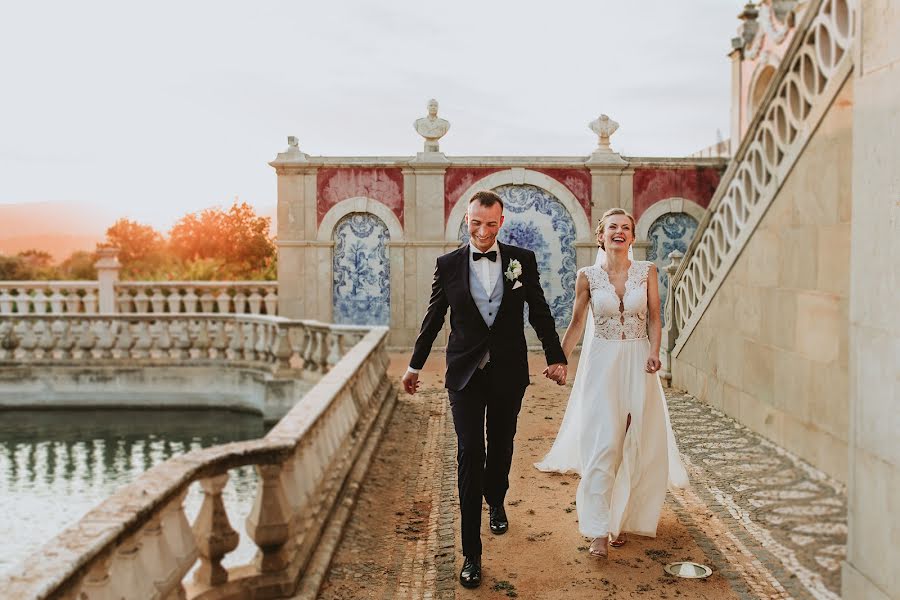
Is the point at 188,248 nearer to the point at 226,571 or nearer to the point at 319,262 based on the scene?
the point at 319,262

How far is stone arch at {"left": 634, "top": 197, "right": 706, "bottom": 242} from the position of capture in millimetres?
16828

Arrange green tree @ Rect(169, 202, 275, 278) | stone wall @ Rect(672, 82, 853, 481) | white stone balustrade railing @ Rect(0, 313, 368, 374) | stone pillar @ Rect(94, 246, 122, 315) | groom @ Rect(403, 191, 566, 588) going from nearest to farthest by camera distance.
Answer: groom @ Rect(403, 191, 566, 588) < stone wall @ Rect(672, 82, 853, 481) < white stone balustrade railing @ Rect(0, 313, 368, 374) < stone pillar @ Rect(94, 246, 122, 315) < green tree @ Rect(169, 202, 275, 278)

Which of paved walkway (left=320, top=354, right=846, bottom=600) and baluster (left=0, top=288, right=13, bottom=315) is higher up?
baluster (left=0, top=288, right=13, bottom=315)

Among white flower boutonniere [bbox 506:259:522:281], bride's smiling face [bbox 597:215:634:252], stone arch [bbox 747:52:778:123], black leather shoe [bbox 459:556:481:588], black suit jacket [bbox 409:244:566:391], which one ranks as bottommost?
black leather shoe [bbox 459:556:481:588]

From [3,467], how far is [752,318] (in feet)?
35.0

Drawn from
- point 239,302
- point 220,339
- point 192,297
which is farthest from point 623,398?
point 192,297

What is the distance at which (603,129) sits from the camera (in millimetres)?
16797

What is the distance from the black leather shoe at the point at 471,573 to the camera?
4590mm

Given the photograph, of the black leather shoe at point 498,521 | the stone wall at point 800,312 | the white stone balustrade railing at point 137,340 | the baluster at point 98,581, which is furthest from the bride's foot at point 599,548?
the white stone balustrade railing at point 137,340

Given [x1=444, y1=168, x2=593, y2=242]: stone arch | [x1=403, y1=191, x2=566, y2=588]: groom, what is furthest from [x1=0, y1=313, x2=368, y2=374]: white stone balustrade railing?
[x1=403, y1=191, x2=566, y2=588]: groom

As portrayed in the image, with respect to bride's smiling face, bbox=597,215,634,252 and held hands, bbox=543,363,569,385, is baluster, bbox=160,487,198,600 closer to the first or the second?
held hands, bbox=543,363,569,385

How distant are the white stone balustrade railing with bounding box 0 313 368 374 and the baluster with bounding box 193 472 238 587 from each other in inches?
394

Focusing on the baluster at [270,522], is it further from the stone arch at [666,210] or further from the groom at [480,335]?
the stone arch at [666,210]

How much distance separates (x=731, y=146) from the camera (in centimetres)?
1938
